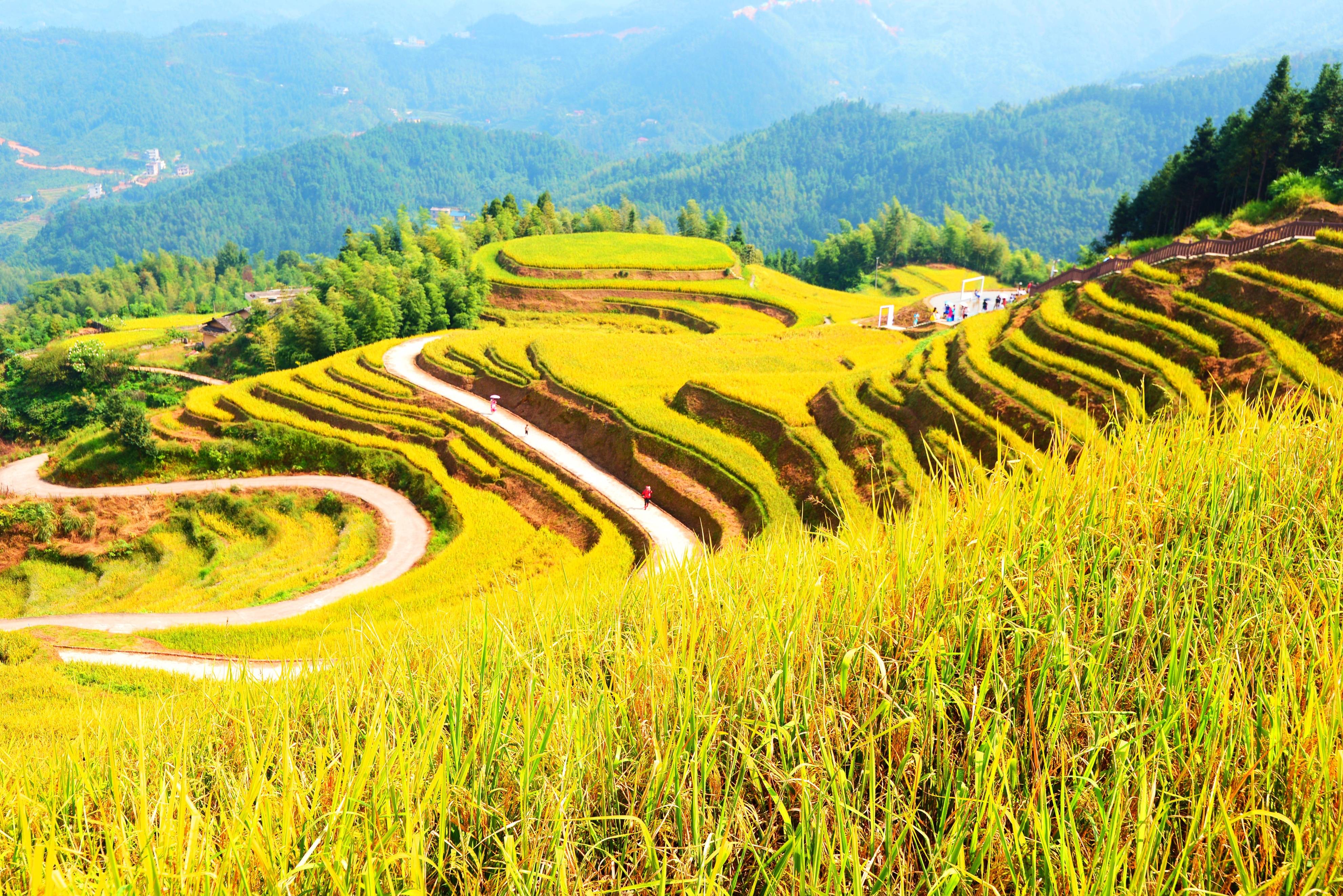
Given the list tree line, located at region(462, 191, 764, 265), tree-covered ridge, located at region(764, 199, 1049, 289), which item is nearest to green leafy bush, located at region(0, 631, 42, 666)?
tree line, located at region(462, 191, 764, 265)

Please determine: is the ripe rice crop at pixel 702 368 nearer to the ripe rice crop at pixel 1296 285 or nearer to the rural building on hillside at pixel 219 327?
the ripe rice crop at pixel 1296 285

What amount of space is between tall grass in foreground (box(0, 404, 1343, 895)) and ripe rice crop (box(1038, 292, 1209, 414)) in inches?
556

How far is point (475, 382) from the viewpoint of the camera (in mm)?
43500

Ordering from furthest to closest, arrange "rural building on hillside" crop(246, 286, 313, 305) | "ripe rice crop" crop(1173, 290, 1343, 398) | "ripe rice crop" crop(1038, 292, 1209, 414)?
"rural building on hillside" crop(246, 286, 313, 305), "ripe rice crop" crop(1038, 292, 1209, 414), "ripe rice crop" crop(1173, 290, 1343, 398)

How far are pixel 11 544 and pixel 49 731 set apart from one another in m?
24.7

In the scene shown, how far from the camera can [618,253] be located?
268ft

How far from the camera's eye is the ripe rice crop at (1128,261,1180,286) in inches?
1067

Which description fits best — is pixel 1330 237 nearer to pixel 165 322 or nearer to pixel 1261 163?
pixel 1261 163

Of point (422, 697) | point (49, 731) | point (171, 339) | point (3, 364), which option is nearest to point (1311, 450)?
point (422, 697)

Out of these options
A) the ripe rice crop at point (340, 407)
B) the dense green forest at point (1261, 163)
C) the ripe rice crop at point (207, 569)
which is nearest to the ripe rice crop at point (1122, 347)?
the dense green forest at point (1261, 163)

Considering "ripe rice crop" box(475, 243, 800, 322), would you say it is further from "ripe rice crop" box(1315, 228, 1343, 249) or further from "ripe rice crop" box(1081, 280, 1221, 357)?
"ripe rice crop" box(1315, 228, 1343, 249)

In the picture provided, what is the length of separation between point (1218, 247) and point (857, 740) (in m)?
29.9

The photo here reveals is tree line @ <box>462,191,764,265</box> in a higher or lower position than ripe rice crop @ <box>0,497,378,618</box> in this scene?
higher

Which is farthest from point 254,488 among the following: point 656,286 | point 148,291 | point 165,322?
point 148,291
